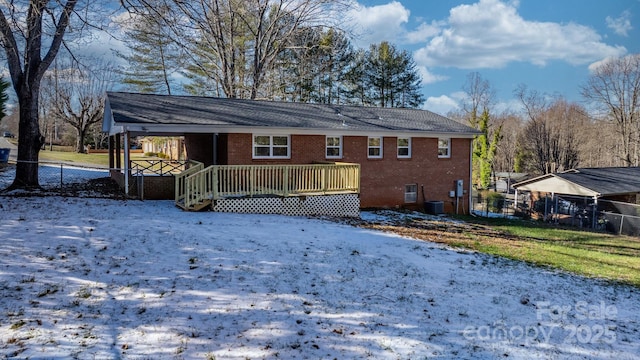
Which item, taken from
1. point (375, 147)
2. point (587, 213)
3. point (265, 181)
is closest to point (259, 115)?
point (265, 181)

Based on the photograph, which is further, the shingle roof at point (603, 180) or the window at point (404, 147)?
the shingle roof at point (603, 180)

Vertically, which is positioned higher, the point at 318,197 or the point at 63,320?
the point at 318,197

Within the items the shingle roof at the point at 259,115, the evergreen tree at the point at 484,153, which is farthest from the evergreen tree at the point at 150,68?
the evergreen tree at the point at 484,153

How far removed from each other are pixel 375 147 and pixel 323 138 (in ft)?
9.41

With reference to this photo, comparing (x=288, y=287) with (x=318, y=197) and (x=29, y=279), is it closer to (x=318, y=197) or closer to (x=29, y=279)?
(x=29, y=279)

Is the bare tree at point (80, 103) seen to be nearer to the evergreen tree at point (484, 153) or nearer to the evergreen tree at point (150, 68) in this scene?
the evergreen tree at point (150, 68)

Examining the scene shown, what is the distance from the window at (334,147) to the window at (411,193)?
4233 millimetres

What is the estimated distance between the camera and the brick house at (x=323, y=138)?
1590 centimetres

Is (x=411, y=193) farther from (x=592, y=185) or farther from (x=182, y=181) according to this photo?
(x=592, y=185)

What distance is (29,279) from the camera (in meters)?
6.40

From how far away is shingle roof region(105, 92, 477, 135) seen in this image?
50.0 feet

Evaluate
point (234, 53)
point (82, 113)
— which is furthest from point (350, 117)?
point (82, 113)

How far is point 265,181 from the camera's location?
14.8 metres

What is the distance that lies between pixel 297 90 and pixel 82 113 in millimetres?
22026
